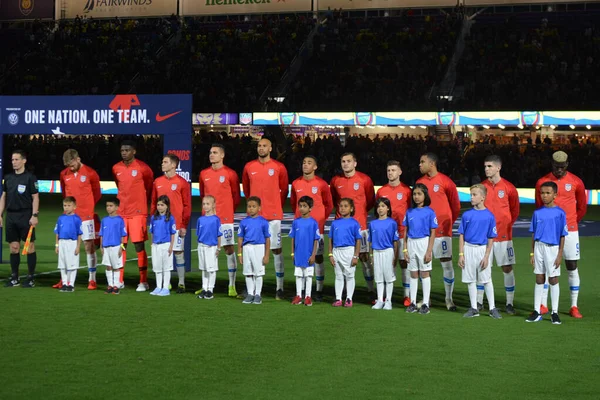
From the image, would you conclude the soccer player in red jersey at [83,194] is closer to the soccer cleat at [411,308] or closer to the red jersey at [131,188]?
the red jersey at [131,188]

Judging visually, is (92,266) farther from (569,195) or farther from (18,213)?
(569,195)

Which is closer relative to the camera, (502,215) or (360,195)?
(502,215)

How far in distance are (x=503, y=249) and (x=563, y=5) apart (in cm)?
3175

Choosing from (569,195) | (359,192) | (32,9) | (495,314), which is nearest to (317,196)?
(359,192)

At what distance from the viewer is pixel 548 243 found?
11531 millimetres

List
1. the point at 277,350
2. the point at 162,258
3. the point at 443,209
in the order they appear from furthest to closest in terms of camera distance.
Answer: the point at 162,258, the point at 443,209, the point at 277,350

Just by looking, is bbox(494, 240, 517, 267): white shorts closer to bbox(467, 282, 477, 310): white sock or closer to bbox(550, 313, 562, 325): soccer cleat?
bbox(467, 282, 477, 310): white sock

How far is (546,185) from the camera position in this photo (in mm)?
11609

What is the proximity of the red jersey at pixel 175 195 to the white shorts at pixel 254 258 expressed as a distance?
1582 mm

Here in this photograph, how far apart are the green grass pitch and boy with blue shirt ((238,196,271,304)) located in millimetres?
339

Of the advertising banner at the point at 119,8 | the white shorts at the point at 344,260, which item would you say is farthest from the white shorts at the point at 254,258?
the advertising banner at the point at 119,8

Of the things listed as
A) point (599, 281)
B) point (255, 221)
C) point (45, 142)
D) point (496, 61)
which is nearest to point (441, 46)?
point (496, 61)

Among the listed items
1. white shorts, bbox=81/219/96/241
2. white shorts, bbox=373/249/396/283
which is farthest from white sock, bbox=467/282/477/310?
white shorts, bbox=81/219/96/241

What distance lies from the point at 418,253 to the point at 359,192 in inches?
59.7
